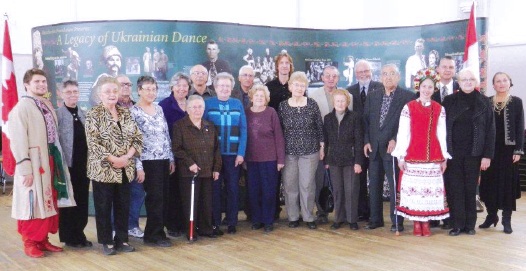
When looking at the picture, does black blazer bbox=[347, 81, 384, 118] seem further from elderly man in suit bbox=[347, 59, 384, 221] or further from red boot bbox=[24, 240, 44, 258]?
red boot bbox=[24, 240, 44, 258]

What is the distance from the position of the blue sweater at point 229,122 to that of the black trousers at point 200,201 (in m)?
0.36

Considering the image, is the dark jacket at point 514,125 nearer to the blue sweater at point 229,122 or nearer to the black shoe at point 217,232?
the blue sweater at point 229,122

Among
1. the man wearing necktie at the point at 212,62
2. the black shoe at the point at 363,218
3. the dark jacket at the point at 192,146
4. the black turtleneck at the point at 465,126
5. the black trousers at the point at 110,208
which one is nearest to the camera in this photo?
the black trousers at the point at 110,208

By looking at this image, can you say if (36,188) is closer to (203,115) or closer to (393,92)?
(203,115)

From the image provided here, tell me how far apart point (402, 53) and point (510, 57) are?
2.24 meters

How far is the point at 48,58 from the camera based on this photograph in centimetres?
628

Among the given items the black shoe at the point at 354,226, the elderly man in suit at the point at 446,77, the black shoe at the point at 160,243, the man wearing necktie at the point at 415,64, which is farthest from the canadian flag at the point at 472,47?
the black shoe at the point at 160,243

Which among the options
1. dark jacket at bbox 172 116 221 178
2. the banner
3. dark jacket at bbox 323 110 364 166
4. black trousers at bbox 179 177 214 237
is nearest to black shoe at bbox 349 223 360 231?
dark jacket at bbox 323 110 364 166

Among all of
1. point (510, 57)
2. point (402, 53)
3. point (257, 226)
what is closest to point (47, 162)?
point (257, 226)

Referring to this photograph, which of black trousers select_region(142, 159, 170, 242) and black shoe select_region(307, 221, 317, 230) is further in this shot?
black shoe select_region(307, 221, 317, 230)

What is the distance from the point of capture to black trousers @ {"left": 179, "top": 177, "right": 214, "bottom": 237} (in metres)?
4.99

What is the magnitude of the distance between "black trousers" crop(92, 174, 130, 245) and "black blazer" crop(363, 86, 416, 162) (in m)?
2.18

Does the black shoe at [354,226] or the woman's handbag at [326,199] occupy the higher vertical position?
the woman's handbag at [326,199]

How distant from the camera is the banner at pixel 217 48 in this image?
599 cm
